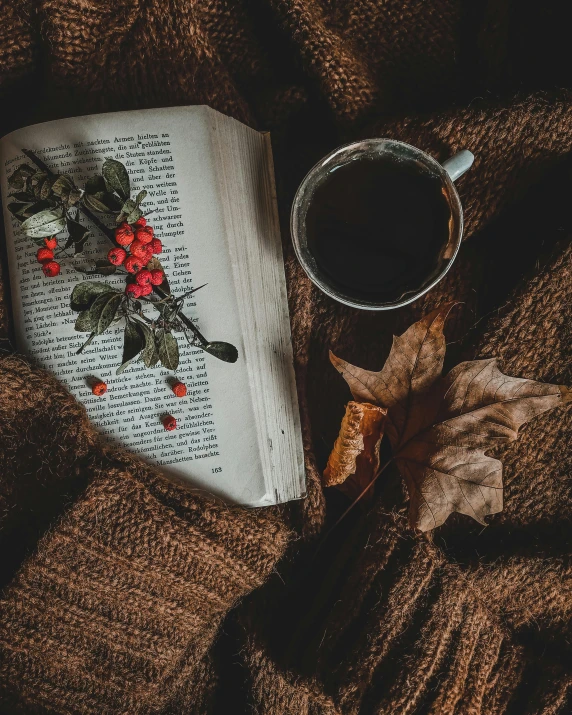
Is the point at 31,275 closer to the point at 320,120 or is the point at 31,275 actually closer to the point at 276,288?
the point at 276,288

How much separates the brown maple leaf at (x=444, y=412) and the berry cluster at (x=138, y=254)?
212 millimetres

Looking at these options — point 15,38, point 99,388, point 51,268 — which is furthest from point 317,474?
point 15,38

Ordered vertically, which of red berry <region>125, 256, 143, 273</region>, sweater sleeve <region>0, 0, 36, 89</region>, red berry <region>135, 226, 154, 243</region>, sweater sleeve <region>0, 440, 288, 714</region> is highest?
sweater sleeve <region>0, 0, 36, 89</region>

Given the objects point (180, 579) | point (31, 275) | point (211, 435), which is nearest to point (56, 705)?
point (180, 579)

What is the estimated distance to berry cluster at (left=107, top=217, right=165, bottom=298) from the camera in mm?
652

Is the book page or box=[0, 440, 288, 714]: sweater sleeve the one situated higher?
the book page

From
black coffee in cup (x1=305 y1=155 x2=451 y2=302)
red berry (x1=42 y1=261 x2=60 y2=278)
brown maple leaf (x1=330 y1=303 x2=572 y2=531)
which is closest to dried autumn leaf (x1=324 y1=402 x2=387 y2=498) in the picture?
brown maple leaf (x1=330 y1=303 x2=572 y2=531)

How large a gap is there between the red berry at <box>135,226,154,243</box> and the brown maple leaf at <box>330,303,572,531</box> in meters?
0.23

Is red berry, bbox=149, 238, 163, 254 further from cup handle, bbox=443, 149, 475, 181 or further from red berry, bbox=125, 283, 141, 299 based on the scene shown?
cup handle, bbox=443, 149, 475, 181

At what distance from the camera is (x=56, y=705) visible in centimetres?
71

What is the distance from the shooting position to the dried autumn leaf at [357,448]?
27.4 inches

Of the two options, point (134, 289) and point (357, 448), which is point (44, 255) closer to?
point (134, 289)

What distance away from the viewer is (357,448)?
71 centimetres

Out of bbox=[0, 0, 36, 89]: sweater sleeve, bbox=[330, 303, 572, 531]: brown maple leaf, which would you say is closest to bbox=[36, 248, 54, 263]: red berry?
bbox=[0, 0, 36, 89]: sweater sleeve
